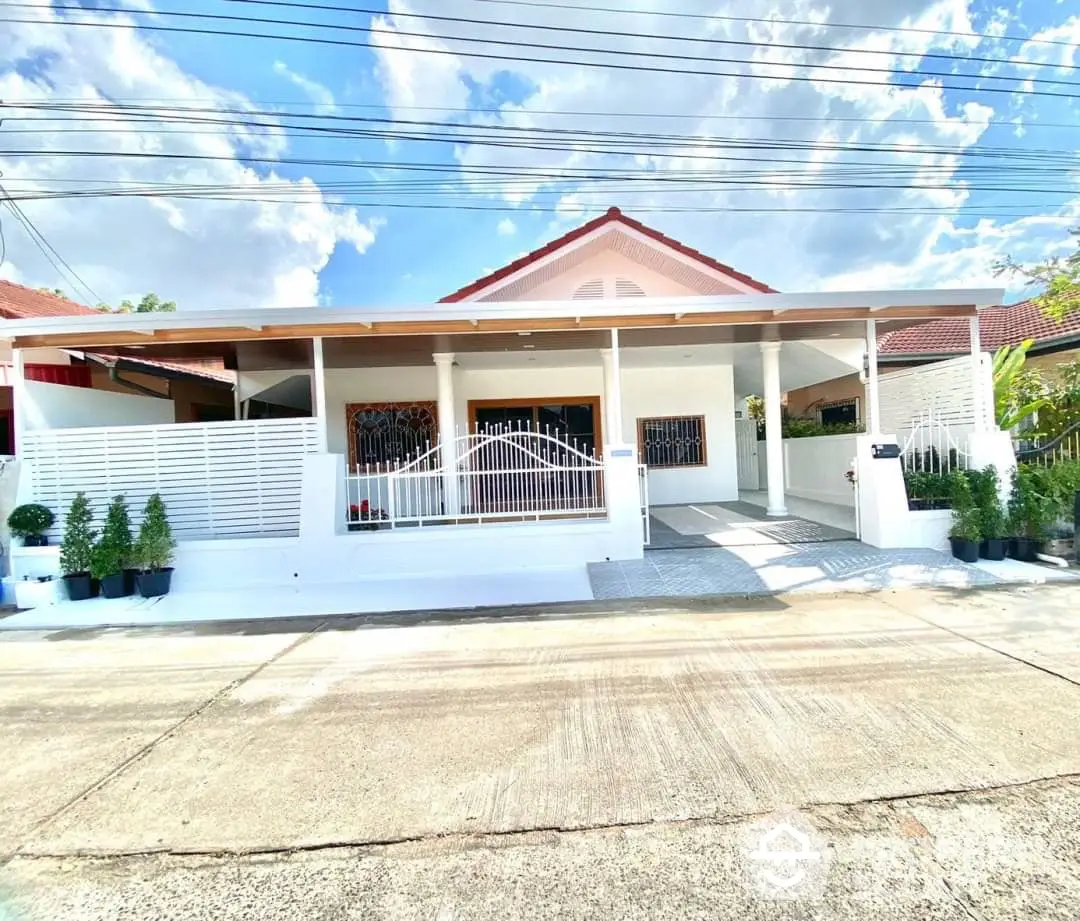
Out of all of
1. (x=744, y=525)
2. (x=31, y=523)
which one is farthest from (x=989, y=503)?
(x=31, y=523)

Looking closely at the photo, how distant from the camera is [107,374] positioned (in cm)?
1077

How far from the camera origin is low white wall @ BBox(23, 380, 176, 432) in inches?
302

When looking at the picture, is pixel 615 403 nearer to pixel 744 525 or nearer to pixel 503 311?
pixel 503 311

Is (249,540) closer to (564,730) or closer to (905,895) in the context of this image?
(564,730)

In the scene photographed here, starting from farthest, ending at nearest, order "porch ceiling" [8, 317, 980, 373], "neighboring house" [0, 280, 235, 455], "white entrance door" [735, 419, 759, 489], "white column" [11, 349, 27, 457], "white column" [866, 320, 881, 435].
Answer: "white entrance door" [735, 419, 759, 489] < "neighboring house" [0, 280, 235, 455] < "porch ceiling" [8, 317, 980, 373] < "white column" [866, 320, 881, 435] < "white column" [11, 349, 27, 457]

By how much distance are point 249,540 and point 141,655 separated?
2.41 meters

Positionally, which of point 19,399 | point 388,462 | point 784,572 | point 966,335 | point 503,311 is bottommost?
point 784,572

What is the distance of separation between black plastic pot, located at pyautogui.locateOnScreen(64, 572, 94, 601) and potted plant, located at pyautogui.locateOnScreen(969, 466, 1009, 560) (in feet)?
36.1

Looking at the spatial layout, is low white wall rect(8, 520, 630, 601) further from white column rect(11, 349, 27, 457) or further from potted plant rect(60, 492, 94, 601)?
white column rect(11, 349, 27, 457)

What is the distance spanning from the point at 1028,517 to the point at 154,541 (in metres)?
10.7

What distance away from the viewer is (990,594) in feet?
19.3

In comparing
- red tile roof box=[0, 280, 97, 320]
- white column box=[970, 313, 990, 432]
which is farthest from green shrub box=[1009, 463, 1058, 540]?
red tile roof box=[0, 280, 97, 320]

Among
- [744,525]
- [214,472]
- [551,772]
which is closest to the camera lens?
[551,772]

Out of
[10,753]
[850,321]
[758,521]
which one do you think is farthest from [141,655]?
[850,321]
